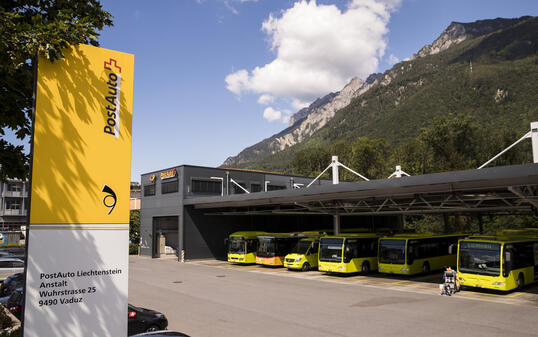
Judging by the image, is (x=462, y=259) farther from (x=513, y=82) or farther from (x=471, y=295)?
(x=513, y=82)

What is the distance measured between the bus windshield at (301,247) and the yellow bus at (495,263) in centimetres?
1123

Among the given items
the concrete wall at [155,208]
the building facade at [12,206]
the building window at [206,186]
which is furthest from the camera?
the building facade at [12,206]

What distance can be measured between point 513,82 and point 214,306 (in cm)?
9928

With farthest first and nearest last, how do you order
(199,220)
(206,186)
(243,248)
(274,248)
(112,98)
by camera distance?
(206,186)
(199,220)
(243,248)
(274,248)
(112,98)

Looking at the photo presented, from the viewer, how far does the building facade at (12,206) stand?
66.6 m

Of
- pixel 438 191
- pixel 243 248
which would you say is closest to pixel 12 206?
pixel 243 248

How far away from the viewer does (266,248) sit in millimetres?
29781

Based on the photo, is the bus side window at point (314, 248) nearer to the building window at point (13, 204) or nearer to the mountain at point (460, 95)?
the mountain at point (460, 95)

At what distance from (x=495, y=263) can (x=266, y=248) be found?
52.5ft

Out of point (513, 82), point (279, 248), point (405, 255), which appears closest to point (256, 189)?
point (279, 248)

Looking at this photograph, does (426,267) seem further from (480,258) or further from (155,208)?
(155,208)

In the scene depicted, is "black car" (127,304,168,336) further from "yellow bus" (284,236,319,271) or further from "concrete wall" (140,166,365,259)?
"concrete wall" (140,166,365,259)

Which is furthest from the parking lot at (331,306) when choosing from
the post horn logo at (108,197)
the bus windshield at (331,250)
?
the post horn logo at (108,197)

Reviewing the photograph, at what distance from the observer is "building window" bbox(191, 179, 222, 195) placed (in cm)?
3847
